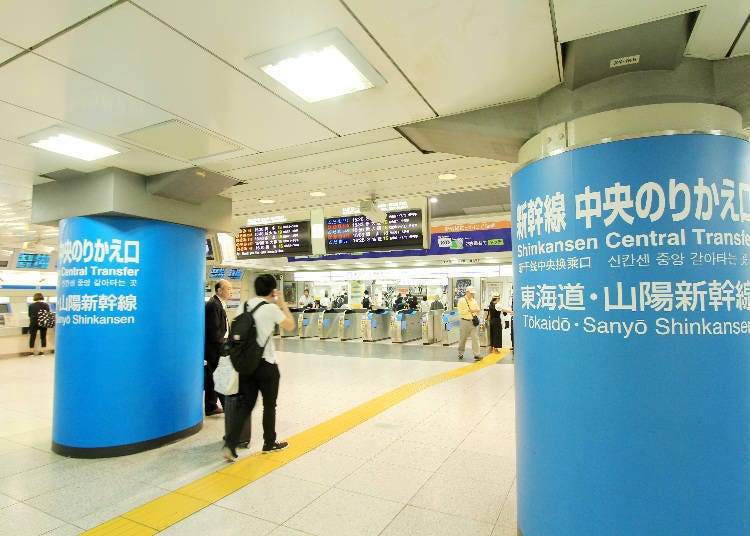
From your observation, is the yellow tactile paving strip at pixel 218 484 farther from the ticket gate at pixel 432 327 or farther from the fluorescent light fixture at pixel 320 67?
the ticket gate at pixel 432 327

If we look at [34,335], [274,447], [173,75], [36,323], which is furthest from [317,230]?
[34,335]

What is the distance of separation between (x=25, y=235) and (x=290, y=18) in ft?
32.5

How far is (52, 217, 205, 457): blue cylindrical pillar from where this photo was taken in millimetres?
3791

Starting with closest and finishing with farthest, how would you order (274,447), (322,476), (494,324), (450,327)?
(322,476)
(274,447)
(494,324)
(450,327)

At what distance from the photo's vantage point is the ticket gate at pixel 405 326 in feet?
40.7

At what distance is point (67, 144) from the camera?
3.29 meters

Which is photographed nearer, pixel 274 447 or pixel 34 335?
pixel 274 447

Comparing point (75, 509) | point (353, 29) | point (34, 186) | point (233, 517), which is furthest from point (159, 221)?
point (353, 29)

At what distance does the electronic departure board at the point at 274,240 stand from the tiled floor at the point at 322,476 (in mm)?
2937

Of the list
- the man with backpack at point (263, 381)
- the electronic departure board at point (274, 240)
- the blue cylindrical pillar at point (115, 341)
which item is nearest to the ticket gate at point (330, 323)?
the electronic departure board at point (274, 240)

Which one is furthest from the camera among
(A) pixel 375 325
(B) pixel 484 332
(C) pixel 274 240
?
(A) pixel 375 325

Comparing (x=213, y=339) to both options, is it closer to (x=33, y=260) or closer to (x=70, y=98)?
(x=70, y=98)

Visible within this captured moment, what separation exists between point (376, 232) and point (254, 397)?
3883 mm

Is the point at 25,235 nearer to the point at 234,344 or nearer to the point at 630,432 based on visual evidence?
the point at 234,344
